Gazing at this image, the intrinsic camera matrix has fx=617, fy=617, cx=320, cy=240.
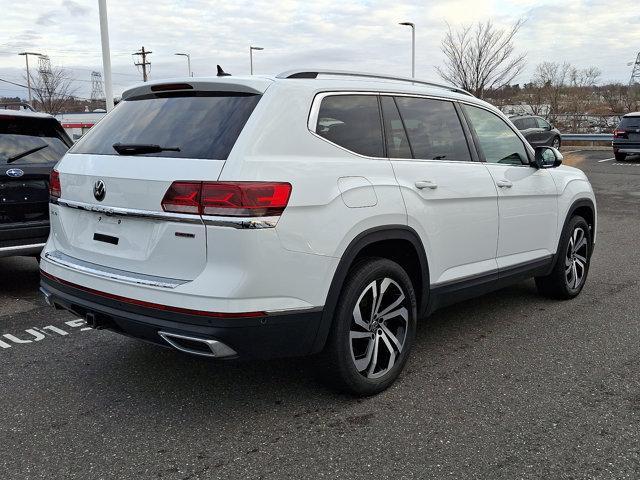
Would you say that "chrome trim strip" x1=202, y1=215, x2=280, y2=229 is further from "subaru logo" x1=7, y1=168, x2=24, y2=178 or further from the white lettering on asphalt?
"subaru logo" x1=7, y1=168, x2=24, y2=178

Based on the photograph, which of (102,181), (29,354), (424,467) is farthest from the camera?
(29,354)

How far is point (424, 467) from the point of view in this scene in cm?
281

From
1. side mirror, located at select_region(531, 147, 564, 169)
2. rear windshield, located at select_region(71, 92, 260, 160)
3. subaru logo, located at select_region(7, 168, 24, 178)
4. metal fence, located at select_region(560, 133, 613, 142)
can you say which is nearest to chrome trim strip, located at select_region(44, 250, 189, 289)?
rear windshield, located at select_region(71, 92, 260, 160)

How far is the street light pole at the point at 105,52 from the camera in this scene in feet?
44.5

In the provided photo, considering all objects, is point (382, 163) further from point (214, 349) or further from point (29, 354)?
point (29, 354)

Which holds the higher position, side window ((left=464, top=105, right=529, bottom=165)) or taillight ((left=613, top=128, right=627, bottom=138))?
side window ((left=464, top=105, right=529, bottom=165))

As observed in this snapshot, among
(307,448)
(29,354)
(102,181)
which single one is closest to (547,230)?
(307,448)

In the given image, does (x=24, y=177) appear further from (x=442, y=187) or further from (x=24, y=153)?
(x=442, y=187)

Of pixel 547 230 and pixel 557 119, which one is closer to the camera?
pixel 547 230

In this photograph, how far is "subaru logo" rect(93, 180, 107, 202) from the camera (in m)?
3.27

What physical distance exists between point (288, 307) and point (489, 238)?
6.33 feet

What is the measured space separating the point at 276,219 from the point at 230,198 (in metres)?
0.23

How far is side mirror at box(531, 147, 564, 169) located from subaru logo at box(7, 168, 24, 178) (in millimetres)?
4377

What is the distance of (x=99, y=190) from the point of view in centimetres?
329
